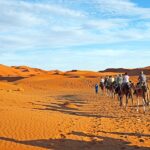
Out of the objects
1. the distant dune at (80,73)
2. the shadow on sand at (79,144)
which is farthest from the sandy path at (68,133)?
the distant dune at (80,73)

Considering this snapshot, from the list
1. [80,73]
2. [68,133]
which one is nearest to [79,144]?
[68,133]

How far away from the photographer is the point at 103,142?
14320mm

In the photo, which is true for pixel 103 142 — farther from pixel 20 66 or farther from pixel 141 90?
pixel 20 66

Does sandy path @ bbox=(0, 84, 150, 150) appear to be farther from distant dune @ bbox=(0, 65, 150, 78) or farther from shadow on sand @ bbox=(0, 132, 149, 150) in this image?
distant dune @ bbox=(0, 65, 150, 78)

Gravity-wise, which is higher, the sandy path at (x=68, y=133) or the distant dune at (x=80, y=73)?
the distant dune at (x=80, y=73)

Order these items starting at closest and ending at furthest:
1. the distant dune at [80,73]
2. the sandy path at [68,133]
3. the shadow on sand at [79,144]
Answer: the shadow on sand at [79,144] < the sandy path at [68,133] < the distant dune at [80,73]

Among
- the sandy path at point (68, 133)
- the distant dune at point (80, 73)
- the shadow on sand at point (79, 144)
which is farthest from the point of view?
the distant dune at point (80, 73)

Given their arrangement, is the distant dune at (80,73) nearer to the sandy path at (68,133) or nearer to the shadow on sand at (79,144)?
the sandy path at (68,133)

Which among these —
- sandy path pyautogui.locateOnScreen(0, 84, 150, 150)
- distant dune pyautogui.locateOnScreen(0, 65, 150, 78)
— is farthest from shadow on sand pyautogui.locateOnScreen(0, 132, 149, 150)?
distant dune pyautogui.locateOnScreen(0, 65, 150, 78)

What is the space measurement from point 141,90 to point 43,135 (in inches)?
422

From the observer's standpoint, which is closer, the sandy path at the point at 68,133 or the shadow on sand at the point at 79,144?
the shadow on sand at the point at 79,144

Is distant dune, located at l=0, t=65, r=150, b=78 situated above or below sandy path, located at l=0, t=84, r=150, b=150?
above

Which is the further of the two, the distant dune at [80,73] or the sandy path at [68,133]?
the distant dune at [80,73]

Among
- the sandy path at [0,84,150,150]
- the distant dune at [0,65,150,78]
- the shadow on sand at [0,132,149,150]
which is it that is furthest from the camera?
the distant dune at [0,65,150,78]
